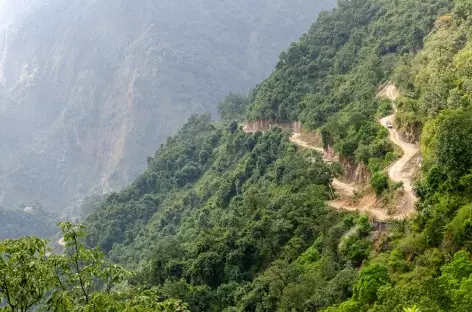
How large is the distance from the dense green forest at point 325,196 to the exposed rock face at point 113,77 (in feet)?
237

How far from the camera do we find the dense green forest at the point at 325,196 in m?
19.2

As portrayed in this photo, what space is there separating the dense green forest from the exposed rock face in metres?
72.2

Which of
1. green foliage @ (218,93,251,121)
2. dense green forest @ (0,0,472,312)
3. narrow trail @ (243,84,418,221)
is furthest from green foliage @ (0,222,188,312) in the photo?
green foliage @ (218,93,251,121)

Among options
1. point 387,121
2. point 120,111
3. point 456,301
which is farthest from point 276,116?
point 120,111

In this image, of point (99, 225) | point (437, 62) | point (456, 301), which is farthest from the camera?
point (99, 225)

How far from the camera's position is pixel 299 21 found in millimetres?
184500

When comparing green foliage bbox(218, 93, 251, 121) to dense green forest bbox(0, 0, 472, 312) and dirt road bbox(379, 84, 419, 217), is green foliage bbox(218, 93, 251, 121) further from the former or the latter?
dirt road bbox(379, 84, 419, 217)

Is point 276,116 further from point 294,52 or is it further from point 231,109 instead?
point 231,109

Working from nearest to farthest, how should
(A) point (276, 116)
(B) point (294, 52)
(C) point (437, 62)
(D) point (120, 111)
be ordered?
(C) point (437, 62) → (A) point (276, 116) → (B) point (294, 52) → (D) point (120, 111)

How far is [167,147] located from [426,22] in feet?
169

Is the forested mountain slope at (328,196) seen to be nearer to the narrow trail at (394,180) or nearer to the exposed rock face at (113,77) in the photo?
the narrow trail at (394,180)

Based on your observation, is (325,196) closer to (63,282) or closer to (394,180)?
(394,180)

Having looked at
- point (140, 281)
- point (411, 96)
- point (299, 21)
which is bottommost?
point (140, 281)

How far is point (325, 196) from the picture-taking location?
34281mm
